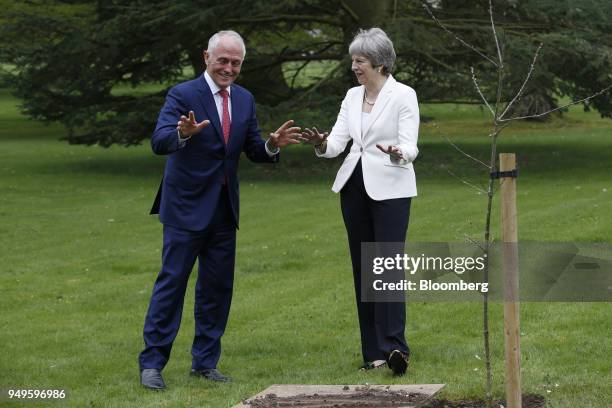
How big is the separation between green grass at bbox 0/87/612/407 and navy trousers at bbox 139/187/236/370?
0.22m

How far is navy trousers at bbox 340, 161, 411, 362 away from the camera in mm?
7035

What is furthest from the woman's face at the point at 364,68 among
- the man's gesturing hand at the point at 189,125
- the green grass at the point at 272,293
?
the green grass at the point at 272,293

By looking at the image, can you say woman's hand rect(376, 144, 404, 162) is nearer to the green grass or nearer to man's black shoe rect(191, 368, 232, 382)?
the green grass

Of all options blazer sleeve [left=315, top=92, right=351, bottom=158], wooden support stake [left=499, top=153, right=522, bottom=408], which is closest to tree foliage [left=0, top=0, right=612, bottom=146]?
blazer sleeve [left=315, top=92, right=351, bottom=158]

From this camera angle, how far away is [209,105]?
22.6ft

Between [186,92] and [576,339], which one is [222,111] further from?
[576,339]

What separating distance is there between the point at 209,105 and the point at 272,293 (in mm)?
3629

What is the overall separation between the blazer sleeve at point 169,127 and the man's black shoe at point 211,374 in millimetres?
1387

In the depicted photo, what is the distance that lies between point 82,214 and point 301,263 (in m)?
6.13

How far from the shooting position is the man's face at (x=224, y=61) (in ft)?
22.0

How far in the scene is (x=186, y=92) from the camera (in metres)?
6.89

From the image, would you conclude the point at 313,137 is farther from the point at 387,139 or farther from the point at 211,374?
the point at 211,374

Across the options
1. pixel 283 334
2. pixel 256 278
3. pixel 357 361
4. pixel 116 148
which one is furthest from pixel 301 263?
pixel 116 148

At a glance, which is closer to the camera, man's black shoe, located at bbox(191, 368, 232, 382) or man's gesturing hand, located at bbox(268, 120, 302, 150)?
man's gesturing hand, located at bbox(268, 120, 302, 150)
